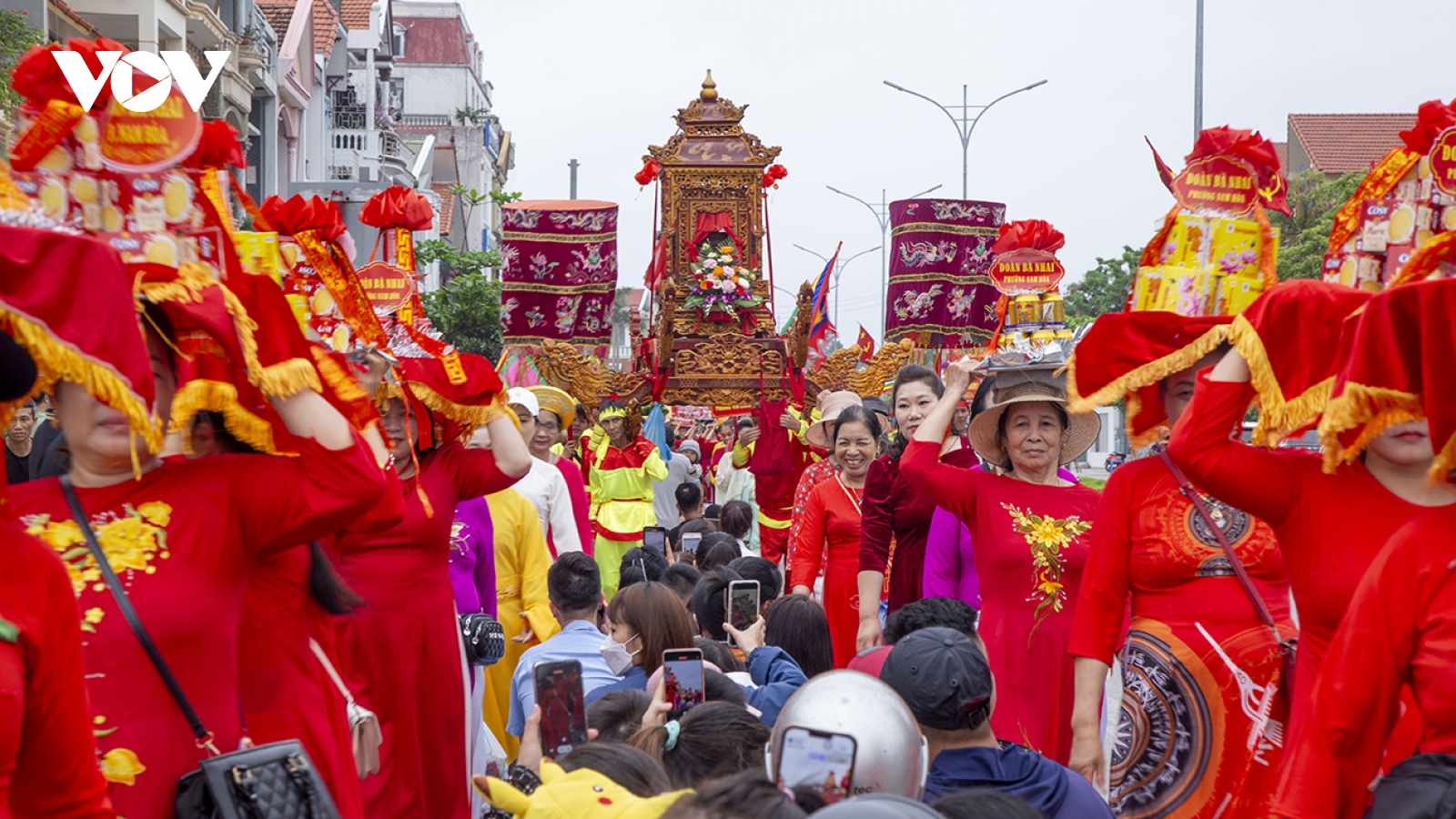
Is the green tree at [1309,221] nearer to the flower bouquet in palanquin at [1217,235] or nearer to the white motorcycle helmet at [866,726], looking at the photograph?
the flower bouquet in palanquin at [1217,235]

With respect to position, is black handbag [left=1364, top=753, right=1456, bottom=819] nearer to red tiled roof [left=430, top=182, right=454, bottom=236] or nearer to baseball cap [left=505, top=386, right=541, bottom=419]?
baseball cap [left=505, top=386, right=541, bottom=419]

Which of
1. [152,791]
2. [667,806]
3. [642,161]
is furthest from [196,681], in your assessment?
[642,161]

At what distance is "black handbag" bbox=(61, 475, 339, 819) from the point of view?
320cm

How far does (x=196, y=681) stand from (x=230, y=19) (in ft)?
86.6

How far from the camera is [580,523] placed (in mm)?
8867

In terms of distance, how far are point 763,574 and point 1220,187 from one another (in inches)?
142

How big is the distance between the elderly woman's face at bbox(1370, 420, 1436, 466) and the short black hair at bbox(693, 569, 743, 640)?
3.77 meters

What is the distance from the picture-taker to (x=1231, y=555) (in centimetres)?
458

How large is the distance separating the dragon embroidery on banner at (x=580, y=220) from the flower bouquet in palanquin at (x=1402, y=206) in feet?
42.5

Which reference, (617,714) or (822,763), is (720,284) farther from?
(822,763)

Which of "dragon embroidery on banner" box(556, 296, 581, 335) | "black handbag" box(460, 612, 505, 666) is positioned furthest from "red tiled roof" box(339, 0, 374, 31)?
"black handbag" box(460, 612, 505, 666)

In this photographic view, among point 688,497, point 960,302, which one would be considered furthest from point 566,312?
point 960,302

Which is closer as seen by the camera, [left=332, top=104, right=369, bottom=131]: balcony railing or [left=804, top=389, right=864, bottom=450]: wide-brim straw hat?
[left=804, top=389, right=864, bottom=450]: wide-brim straw hat

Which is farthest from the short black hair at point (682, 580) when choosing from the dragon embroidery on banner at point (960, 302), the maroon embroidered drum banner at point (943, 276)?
the dragon embroidery on banner at point (960, 302)
